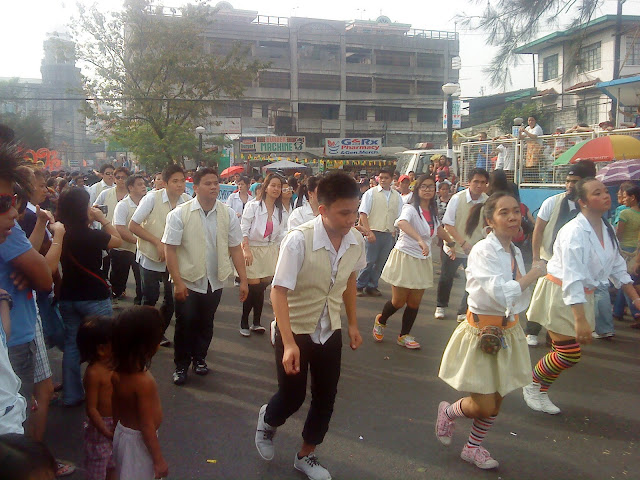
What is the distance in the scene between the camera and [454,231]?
6438 millimetres

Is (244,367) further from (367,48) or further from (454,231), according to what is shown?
(367,48)

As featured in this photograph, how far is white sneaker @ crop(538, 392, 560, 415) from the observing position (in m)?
4.39

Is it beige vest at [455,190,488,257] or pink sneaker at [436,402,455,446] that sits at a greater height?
beige vest at [455,190,488,257]

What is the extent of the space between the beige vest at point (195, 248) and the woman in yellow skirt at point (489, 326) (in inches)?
88.0

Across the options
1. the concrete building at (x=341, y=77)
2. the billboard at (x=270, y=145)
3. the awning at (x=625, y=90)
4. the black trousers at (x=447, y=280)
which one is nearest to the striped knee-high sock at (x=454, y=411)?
the black trousers at (x=447, y=280)

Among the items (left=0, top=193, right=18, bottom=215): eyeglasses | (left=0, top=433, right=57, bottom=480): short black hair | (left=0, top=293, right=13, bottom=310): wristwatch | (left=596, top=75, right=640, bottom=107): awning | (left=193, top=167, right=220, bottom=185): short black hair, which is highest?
(left=596, top=75, right=640, bottom=107): awning

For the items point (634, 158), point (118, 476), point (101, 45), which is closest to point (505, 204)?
point (118, 476)

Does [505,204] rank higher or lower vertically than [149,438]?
higher

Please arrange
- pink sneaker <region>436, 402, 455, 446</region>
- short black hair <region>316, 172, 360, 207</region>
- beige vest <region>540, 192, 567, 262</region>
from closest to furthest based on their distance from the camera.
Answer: short black hair <region>316, 172, 360, 207</region>
pink sneaker <region>436, 402, 455, 446</region>
beige vest <region>540, 192, 567, 262</region>

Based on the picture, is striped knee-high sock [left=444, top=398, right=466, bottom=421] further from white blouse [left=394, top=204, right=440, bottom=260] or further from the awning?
the awning

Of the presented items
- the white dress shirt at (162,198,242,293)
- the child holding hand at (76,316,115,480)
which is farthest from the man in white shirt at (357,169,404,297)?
the child holding hand at (76,316,115,480)

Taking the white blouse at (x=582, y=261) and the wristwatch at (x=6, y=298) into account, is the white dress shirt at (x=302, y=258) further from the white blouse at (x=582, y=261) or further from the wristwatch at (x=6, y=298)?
the white blouse at (x=582, y=261)

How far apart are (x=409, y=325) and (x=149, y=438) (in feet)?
12.2

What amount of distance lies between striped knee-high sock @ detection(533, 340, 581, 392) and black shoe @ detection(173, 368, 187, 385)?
2921mm
